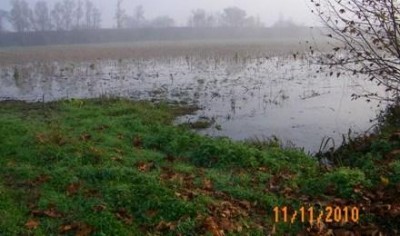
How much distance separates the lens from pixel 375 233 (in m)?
5.45

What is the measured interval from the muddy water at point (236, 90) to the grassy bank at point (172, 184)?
Result: 270 cm

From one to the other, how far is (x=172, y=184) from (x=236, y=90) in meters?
13.1

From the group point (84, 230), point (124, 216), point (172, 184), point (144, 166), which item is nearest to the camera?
point (84, 230)

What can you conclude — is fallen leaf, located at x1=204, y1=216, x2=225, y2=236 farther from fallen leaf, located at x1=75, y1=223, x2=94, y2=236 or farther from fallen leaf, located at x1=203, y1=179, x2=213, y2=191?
fallen leaf, located at x1=75, y1=223, x2=94, y2=236

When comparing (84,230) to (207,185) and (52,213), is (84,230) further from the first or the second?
(207,185)

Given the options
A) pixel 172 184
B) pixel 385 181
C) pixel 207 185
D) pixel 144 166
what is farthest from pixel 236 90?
pixel 385 181

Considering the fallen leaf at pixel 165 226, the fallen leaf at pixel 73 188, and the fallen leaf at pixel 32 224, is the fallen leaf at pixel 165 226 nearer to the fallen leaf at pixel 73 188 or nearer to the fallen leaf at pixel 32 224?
the fallen leaf at pixel 32 224

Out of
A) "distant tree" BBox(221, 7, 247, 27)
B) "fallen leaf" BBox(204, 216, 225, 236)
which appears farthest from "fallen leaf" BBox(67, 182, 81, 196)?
"distant tree" BBox(221, 7, 247, 27)

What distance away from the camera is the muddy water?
13055 mm

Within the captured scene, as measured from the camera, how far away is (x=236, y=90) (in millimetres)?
19719

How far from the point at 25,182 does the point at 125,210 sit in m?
2.33
